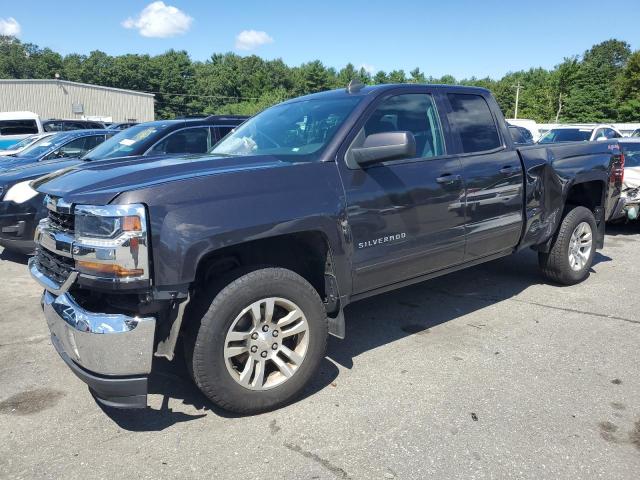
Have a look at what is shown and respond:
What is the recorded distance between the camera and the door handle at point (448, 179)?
12.9ft

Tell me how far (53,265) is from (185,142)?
15.0ft

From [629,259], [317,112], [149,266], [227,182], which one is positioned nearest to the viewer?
[149,266]

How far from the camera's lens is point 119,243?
102 inches

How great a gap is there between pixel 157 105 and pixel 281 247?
3842 inches

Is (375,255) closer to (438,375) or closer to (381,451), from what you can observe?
(438,375)

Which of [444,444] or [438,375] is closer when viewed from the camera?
[444,444]

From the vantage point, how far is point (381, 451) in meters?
2.75

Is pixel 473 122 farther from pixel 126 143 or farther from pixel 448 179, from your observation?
pixel 126 143

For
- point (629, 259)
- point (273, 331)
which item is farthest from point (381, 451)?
point (629, 259)

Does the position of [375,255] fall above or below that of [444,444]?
above

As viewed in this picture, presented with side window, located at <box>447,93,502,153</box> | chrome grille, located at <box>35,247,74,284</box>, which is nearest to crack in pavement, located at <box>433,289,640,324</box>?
side window, located at <box>447,93,502,153</box>

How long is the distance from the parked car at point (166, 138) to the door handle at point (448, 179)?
4212 millimetres

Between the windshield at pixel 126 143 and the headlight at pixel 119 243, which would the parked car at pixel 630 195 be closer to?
the windshield at pixel 126 143

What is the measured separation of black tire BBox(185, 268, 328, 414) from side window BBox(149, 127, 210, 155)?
4.58 m
